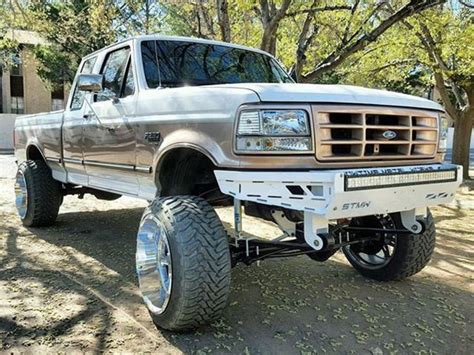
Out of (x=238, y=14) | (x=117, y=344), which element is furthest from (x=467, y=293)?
(x=238, y=14)

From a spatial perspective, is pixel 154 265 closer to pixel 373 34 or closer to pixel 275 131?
pixel 275 131

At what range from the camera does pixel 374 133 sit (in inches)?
123

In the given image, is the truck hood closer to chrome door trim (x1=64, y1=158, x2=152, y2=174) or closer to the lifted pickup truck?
the lifted pickup truck

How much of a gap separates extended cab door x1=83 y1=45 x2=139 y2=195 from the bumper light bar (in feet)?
6.26

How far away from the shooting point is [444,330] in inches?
134

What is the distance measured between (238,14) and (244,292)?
8140 mm

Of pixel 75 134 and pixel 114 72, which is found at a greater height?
pixel 114 72

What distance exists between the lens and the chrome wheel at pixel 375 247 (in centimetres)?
420

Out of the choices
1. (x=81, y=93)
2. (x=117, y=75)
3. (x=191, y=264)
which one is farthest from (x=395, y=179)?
(x=81, y=93)

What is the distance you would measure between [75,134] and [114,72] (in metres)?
0.90

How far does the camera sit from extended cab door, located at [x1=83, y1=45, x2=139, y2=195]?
398 centimetres

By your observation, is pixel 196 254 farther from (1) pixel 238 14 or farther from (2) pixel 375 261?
(1) pixel 238 14

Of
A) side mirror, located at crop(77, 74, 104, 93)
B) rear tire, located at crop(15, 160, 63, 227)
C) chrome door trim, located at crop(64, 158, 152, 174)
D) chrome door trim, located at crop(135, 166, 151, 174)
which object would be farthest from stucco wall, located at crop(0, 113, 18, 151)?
chrome door trim, located at crop(135, 166, 151, 174)

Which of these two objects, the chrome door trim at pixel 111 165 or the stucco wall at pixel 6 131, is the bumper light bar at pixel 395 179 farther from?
the stucco wall at pixel 6 131
